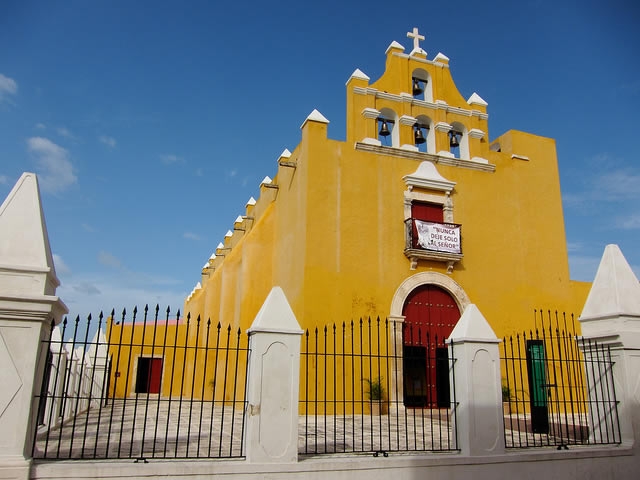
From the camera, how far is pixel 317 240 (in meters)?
12.8

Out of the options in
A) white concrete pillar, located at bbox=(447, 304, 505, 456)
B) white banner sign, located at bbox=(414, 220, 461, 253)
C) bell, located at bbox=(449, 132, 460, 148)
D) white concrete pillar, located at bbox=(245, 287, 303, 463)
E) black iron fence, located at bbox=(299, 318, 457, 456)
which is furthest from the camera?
bell, located at bbox=(449, 132, 460, 148)

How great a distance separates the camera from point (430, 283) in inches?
540

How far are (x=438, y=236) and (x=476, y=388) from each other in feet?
25.8

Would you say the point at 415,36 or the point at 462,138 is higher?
the point at 415,36

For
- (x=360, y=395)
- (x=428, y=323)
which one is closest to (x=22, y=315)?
(x=360, y=395)

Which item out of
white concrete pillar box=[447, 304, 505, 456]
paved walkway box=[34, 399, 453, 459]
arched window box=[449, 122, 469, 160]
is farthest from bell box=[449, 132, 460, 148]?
white concrete pillar box=[447, 304, 505, 456]

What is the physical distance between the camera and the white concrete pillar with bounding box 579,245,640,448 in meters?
6.95

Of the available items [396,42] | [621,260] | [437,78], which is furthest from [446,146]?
[621,260]

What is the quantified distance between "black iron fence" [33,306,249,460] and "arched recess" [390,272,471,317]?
4.09m

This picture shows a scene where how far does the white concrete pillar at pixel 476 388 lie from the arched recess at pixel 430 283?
6.67 m

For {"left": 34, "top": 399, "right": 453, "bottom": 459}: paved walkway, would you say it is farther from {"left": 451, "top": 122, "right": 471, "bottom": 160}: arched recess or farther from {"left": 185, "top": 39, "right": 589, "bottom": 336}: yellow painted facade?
{"left": 451, "top": 122, "right": 471, "bottom": 160}: arched recess

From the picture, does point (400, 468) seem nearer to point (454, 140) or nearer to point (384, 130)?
point (384, 130)

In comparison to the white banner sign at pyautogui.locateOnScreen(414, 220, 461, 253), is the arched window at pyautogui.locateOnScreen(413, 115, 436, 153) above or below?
above

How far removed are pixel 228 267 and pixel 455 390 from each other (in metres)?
14.1
